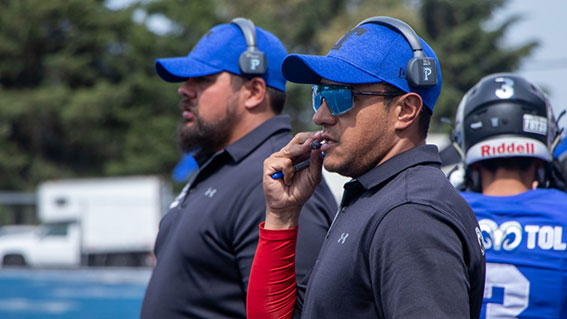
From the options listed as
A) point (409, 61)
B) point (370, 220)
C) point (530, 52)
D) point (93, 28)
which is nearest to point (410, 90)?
point (409, 61)

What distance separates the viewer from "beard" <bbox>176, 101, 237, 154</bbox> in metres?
3.09

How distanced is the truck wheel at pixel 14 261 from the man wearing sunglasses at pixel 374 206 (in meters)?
18.9

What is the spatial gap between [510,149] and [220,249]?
1.19 m

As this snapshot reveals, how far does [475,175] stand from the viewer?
2807mm

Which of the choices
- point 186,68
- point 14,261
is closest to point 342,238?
point 186,68

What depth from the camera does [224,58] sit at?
3105mm

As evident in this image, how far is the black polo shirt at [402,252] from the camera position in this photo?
1462 mm

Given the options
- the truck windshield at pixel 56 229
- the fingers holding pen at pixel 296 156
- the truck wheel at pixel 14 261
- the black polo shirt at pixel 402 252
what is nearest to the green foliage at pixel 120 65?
the truck windshield at pixel 56 229

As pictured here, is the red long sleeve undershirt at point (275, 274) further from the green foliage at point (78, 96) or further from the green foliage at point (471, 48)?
the green foliage at point (78, 96)

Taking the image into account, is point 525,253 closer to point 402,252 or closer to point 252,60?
point 402,252

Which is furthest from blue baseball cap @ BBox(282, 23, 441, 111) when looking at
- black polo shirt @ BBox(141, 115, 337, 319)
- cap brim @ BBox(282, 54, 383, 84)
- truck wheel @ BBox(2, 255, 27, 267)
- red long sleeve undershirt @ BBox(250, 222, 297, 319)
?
truck wheel @ BBox(2, 255, 27, 267)

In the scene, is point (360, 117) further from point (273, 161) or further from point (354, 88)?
point (273, 161)

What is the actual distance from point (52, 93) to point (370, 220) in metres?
34.6

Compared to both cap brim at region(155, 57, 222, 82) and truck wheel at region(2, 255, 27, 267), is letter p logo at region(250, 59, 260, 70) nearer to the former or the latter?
cap brim at region(155, 57, 222, 82)
